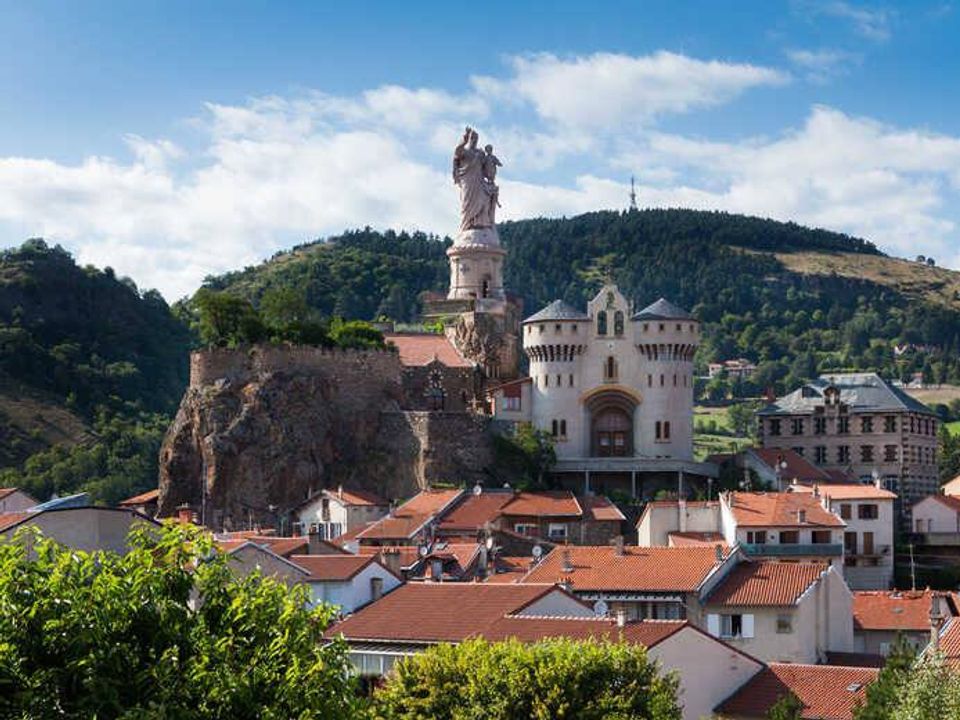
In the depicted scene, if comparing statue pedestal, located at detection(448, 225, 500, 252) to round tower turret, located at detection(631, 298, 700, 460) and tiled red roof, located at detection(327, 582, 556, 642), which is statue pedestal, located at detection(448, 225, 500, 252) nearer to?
round tower turret, located at detection(631, 298, 700, 460)

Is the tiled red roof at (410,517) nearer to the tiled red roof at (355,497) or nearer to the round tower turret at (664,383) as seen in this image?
the tiled red roof at (355,497)

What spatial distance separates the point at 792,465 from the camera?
106125 mm

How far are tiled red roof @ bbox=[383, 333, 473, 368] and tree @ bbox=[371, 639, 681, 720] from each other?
219 ft

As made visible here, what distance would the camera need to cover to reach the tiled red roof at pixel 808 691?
168ft

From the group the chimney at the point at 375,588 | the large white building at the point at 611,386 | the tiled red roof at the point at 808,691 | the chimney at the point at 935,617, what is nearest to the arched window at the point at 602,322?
the large white building at the point at 611,386

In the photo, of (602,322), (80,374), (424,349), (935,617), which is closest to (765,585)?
(935,617)

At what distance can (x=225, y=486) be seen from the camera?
10288cm

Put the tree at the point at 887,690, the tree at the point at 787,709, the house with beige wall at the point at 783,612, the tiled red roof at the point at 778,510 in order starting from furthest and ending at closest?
1. the tiled red roof at the point at 778,510
2. the house with beige wall at the point at 783,612
3. the tree at the point at 787,709
4. the tree at the point at 887,690

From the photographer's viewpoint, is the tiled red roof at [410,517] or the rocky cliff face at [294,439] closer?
the tiled red roof at [410,517]

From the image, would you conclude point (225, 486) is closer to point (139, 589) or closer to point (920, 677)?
point (920, 677)

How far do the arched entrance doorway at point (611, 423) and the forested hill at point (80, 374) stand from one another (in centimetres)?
3515

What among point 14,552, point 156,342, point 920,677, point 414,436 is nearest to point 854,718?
point 920,677

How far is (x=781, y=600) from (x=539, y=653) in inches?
899

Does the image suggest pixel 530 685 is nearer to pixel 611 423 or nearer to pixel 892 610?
pixel 892 610
